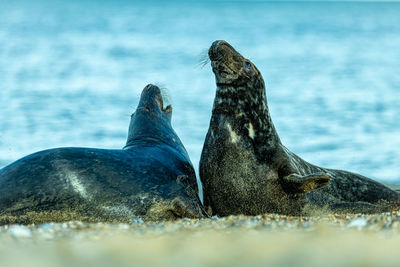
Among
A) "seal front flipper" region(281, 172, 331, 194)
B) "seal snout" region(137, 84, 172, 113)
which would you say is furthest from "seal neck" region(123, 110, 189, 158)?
"seal front flipper" region(281, 172, 331, 194)

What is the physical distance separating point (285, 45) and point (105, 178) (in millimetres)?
40477

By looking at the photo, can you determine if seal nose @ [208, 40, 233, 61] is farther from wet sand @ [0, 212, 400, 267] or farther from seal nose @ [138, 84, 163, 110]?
wet sand @ [0, 212, 400, 267]

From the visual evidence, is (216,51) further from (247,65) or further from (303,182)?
(303,182)

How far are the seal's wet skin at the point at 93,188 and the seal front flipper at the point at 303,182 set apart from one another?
830 millimetres

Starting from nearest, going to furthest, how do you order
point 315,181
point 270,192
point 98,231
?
point 98,231 → point 315,181 → point 270,192

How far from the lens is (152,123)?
25.0ft

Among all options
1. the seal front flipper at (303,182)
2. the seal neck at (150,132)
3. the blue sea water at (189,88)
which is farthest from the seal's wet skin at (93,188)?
the blue sea water at (189,88)

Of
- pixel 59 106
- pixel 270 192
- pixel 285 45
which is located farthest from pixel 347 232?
pixel 285 45

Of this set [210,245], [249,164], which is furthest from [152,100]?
[210,245]

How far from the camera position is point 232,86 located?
682 cm

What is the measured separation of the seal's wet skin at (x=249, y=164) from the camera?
253 inches

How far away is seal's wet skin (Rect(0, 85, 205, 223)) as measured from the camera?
5.83 m

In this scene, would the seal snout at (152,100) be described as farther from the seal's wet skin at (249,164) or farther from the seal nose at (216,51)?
the seal nose at (216,51)

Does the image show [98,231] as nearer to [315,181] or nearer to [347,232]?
[347,232]
